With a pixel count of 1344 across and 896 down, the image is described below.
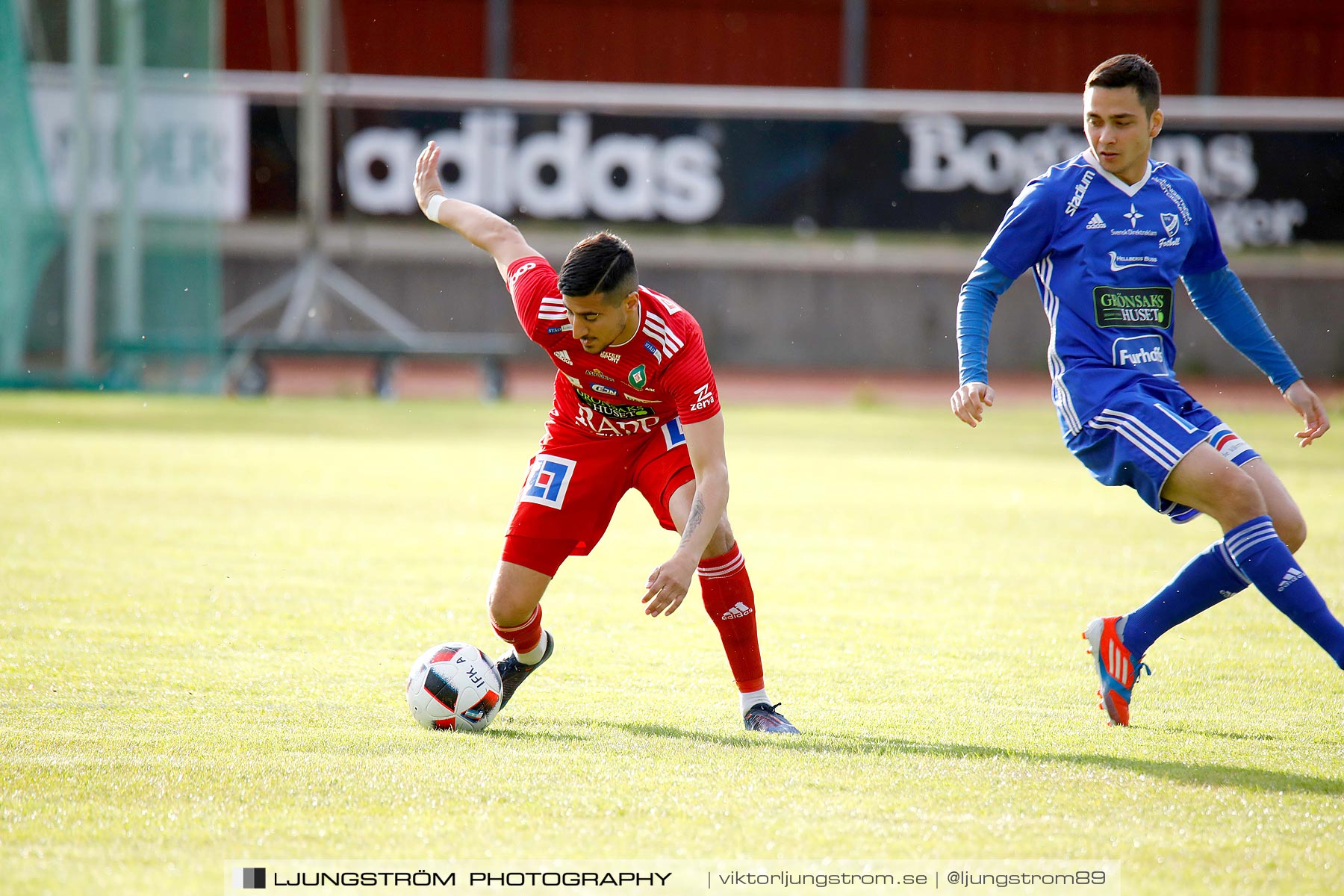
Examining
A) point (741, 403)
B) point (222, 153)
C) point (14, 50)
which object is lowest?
point (741, 403)

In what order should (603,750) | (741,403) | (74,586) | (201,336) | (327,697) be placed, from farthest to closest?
(741,403), (201,336), (74,586), (327,697), (603,750)

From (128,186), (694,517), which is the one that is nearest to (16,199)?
(128,186)

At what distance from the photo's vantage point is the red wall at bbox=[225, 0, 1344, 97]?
91.4 feet

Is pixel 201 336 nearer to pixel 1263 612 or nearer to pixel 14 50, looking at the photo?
pixel 14 50

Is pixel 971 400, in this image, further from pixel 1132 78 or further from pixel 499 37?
pixel 499 37

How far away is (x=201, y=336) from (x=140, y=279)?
108cm

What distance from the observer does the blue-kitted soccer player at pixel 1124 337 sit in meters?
4.37

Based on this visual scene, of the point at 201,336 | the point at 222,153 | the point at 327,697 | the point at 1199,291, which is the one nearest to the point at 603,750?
the point at 327,697

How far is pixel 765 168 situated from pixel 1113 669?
60.6 feet

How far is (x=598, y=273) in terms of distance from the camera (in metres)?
4.17

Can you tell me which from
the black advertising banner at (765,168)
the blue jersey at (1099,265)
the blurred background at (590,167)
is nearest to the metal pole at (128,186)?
the blurred background at (590,167)

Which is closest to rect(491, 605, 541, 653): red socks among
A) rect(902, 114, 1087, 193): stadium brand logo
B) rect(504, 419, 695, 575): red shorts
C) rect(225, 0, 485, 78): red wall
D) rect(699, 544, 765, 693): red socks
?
rect(504, 419, 695, 575): red shorts

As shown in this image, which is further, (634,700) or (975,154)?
(975,154)

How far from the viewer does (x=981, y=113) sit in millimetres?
21719
